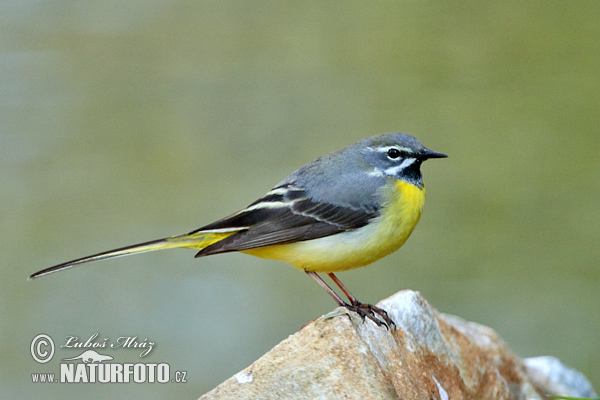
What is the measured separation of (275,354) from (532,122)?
11.2 m

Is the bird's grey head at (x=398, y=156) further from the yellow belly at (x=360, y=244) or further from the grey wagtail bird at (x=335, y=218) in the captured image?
the yellow belly at (x=360, y=244)

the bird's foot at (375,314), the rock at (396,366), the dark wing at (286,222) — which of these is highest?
the dark wing at (286,222)

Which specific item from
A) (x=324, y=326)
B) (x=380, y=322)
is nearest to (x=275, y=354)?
(x=324, y=326)

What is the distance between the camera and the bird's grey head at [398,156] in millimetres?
5988

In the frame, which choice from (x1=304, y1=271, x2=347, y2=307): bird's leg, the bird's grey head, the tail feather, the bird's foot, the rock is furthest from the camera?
the bird's grey head

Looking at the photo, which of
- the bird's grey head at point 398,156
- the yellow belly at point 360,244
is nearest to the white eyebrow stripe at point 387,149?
the bird's grey head at point 398,156

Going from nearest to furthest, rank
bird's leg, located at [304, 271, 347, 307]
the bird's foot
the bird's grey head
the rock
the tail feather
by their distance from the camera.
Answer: the rock
the bird's foot
the tail feather
bird's leg, located at [304, 271, 347, 307]
the bird's grey head

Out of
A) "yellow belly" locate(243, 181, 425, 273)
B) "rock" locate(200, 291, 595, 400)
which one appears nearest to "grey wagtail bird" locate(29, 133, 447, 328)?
"yellow belly" locate(243, 181, 425, 273)

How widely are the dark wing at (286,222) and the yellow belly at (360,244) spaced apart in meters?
0.07

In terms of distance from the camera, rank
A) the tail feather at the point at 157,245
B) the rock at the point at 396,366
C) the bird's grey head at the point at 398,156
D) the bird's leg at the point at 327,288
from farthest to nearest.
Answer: the bird's grey head at the point at 398,156
the bird's leg at the point at 327,288
the tail feather at the point at 157,245
the rock at the point at 396,366

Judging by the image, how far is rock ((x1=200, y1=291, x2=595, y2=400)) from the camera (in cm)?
433

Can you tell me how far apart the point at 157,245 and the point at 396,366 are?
2070 mm

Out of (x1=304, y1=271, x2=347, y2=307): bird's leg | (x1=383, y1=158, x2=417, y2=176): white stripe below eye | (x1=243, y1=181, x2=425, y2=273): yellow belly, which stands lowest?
(x1=304, y1=271, x2=347, y2=307): bird's leg

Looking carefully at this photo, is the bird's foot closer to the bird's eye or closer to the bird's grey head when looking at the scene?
the bird's grey head
